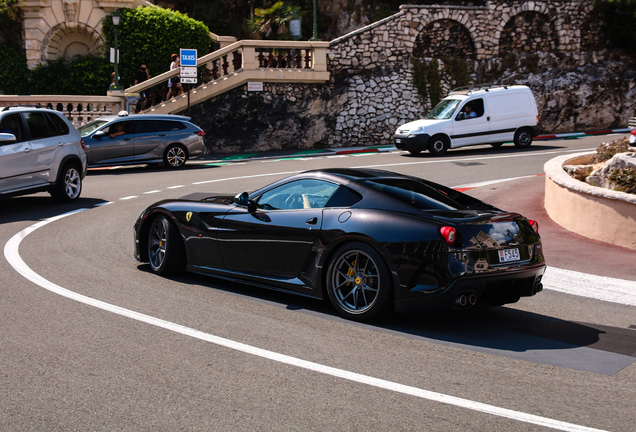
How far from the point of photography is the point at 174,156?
20.2 metres

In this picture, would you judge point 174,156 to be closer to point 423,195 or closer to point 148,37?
point 148,37

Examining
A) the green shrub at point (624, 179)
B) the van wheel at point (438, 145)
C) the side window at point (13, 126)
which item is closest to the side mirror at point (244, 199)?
the green shrub at point (624, 179)

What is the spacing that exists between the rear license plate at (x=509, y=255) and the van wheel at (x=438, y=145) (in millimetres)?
16912

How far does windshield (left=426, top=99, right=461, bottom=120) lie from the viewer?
22.9 metres

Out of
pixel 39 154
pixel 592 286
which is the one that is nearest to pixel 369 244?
pixel 592 286

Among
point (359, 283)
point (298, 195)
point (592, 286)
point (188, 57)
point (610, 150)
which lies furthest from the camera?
point (188, 57)

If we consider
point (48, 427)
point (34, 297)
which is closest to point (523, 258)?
point (48, 427)

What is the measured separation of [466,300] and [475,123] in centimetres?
1840

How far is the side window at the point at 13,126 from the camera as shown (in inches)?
470

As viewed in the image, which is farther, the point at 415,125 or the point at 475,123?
the point at 475,123

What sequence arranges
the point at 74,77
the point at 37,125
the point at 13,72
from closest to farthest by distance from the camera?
the point at 37,125, the point at 74,77, the point at 13,72

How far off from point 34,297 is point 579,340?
511 cm

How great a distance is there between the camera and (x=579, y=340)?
5.70 m

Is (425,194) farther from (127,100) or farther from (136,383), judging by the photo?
(127,100)
